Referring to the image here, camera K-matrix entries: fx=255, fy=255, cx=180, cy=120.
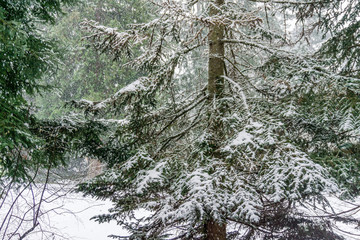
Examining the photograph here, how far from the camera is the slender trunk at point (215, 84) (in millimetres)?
3696

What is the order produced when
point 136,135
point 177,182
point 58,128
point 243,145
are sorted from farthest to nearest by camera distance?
point 136,135, point 58,128, point 177,182, point 243,145

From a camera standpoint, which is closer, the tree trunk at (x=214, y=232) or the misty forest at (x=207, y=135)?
the misty forest at (x=207, y=135)

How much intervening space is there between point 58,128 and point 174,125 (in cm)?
226

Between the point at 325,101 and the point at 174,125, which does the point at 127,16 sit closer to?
the point at 174,125

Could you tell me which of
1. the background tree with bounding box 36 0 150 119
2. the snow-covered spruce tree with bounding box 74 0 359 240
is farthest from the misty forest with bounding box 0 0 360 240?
the background tree with bounding box 36 0 150 119

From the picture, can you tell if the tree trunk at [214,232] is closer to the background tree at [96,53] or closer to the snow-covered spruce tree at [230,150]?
the snow-covered spruce tree at [230,150]

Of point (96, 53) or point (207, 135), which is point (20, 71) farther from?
point (96, 53)

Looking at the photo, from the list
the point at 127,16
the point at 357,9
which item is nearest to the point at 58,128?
the point at 357,9

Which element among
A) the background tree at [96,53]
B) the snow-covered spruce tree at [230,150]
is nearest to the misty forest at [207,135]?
the snow-covered spruce tree at [230,150]

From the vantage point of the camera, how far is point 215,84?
4660 millimetres

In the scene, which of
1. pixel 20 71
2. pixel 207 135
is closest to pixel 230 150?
pixel 207 135

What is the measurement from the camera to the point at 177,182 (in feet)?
11.1

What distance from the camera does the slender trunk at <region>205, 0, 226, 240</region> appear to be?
3.70m

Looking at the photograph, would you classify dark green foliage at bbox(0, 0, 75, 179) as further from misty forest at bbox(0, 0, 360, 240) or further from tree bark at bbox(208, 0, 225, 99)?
tree bark at bbox(208, 0, 225, 99)
